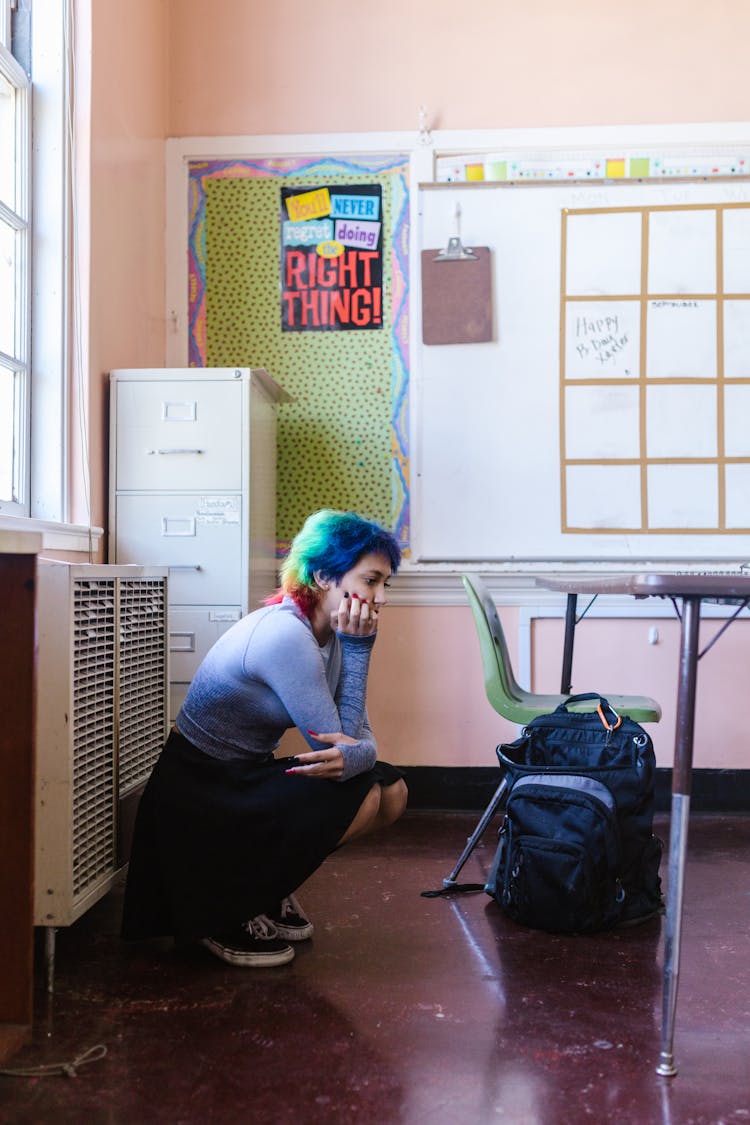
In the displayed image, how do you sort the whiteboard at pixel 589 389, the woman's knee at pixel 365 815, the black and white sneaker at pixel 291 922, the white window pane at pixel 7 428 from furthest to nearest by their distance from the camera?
1. the whiteboard at pixel 589 389
2. the white window pane at pixel 7 428
3. the black and white sneaker at pixel 291 922
4. the woman's knee at pixel 365 815

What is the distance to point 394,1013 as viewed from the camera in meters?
1.78

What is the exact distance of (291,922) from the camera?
219cm

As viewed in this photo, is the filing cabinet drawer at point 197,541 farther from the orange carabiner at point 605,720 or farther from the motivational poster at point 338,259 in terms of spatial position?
the orange carabiner at point 605,720

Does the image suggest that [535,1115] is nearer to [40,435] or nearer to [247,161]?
[40,435]

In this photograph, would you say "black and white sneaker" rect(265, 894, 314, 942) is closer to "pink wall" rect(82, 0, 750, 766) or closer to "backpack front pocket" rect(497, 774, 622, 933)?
"backpack front pocket" rect(497, 774, 622, 933)

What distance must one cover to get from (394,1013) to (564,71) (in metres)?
3.04

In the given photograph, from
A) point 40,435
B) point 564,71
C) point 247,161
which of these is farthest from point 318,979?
point 564,71

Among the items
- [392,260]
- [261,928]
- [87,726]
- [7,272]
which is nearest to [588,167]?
[392,260]

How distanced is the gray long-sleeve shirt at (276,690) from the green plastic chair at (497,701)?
0.55 meters

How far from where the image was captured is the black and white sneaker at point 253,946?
200 cm

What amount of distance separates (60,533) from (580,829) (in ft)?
4.77

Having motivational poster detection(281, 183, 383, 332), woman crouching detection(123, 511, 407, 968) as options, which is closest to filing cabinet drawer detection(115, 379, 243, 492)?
motivational poster detection(281, 183, 383, 332)

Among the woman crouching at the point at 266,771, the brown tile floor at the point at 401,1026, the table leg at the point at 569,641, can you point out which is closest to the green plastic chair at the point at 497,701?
the brown tile floor at the point at 401,1026

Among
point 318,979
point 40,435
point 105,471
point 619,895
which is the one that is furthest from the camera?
point 105,471
